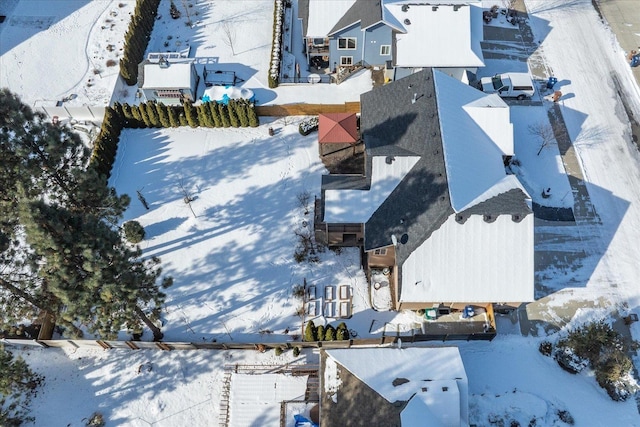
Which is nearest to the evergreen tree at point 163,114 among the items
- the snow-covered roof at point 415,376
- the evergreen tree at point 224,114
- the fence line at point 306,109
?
the evergreen tree at point 224,114

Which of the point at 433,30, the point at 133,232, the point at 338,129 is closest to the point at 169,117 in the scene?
the point at 133,232

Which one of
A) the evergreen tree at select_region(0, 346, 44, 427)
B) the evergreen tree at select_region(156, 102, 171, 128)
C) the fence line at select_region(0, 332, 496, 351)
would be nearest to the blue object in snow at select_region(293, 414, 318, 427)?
the fence line at select_region(0, 332, 496, 351)

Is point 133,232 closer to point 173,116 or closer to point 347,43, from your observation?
point 173,116

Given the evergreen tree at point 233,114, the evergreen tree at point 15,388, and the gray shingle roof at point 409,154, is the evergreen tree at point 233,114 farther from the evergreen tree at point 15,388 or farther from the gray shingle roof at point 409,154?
the evergreen tree at point 15,388

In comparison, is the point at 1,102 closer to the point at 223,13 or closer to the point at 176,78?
the point at 176,78

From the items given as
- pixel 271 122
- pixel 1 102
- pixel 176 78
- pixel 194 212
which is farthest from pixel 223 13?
pixel 1 102
